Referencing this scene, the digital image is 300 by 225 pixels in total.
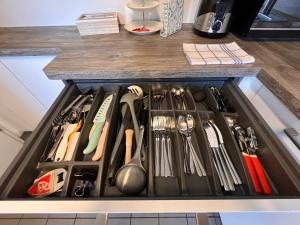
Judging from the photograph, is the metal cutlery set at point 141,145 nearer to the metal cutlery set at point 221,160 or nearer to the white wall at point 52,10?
the metal cutlery set at point 221,160

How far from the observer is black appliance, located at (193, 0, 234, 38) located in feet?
2.28

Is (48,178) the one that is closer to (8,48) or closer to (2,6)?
(8,48)

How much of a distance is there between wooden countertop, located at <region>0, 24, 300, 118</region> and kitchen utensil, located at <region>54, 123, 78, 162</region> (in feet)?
0.64

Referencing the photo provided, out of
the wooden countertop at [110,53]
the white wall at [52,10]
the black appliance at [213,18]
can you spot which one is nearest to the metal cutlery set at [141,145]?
the wooden countertop at [110,53]

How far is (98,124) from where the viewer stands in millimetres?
611

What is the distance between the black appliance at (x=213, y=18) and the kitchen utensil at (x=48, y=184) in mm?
869

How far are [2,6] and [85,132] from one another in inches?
38.4

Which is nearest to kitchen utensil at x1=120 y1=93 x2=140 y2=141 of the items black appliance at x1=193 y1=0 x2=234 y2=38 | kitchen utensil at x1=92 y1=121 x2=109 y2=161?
kitchen utensil at x1=92 y1=121 x2=109 y2=161

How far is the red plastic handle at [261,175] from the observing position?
474mm

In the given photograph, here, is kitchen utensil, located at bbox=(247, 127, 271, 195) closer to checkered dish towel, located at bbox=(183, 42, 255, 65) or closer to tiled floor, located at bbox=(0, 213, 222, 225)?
checkered dish towel, located at bbox=(183, 42, 255, 65)

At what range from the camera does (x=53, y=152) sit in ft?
1.78

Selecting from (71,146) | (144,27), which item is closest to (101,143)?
(71,146)

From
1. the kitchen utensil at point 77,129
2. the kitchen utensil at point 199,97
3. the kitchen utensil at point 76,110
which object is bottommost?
the kitchen utensil at point 77,129

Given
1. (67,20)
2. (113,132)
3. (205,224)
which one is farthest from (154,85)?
(67,20)
